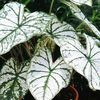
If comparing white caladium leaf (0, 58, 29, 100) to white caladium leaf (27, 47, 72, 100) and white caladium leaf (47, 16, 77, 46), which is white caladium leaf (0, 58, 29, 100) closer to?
white caladium leaf (27, 47, 72, 100)

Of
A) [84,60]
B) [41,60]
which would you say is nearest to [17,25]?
[41,60]

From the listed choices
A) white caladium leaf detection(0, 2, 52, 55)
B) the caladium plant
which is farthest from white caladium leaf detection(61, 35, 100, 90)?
white caladium leaf detection(0, 2, 52, 55)

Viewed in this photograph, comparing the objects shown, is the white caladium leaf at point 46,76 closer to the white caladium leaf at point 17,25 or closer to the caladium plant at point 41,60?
the caladium plant at point 41,60

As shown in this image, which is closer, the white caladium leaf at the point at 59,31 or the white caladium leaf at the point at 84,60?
the white caladium leaf at the point at 84,60

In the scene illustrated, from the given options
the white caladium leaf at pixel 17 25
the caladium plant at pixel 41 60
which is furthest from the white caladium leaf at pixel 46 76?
the white caladium leaf at pixel 17 25

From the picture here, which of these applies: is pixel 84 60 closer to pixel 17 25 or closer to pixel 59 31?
pixel 59 31

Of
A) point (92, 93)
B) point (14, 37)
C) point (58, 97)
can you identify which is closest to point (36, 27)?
point (14, 37)
